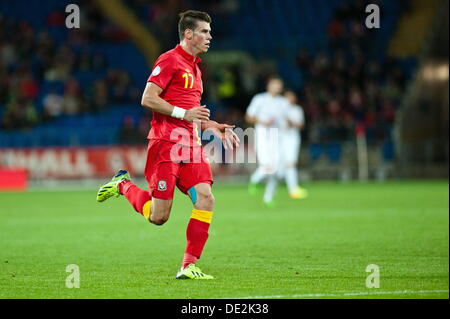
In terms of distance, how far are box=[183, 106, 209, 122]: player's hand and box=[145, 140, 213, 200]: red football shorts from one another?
15.0 inches

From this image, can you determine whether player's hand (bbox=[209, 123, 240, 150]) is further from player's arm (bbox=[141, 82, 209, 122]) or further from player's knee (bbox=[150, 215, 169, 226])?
player's knee (bbox=[150, 215, 169, 226])

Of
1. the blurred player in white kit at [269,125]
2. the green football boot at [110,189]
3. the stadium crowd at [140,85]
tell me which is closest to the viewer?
the green football boot at [110,189]

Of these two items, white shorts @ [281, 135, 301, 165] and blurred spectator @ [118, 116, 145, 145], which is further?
blurred spectator @ [118, 116, 145, 145]

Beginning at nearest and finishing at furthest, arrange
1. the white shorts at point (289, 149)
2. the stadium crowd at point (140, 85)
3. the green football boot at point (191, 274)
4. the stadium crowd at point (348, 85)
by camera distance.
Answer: the green football boot at point (191, 274) < the white shorts at point (289, 149) < the stadium crowd at point (348, 85) < the stadium crowd at point (140, 85)

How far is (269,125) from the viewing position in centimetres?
1803

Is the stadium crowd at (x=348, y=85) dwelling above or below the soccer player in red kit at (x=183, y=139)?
above

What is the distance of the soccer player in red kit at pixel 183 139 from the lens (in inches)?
304

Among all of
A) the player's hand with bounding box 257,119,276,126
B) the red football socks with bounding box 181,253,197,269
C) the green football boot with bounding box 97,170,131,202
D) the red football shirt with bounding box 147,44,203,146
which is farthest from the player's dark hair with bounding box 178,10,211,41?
the player's hand with bounding box 257,119,276,126

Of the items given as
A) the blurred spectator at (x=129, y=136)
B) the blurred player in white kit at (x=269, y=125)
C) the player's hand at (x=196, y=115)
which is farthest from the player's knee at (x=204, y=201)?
the blurred spectator at (x=129, y=136)

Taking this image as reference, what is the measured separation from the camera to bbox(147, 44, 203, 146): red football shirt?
7.77m

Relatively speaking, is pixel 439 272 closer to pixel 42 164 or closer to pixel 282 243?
pixel 282 243

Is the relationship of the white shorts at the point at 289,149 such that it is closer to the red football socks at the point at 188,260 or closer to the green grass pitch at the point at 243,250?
the green grass pitch at the point at 243,250
